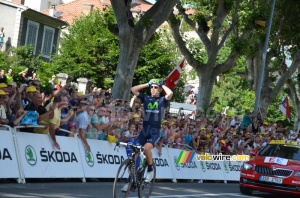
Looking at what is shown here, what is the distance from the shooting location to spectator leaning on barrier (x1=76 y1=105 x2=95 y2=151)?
1498 centimetres

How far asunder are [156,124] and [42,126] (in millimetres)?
2853

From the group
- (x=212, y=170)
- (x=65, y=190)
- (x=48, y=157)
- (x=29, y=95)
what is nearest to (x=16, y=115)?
(x=29, y=95)

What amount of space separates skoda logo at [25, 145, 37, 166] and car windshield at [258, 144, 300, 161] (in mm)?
7058

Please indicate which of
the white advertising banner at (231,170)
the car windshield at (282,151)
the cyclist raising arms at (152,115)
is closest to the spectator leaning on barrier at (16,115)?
the cyclist raising arms at (152,115)

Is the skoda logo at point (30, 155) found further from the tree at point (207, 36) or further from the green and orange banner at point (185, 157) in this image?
the tree at point (207, 36)

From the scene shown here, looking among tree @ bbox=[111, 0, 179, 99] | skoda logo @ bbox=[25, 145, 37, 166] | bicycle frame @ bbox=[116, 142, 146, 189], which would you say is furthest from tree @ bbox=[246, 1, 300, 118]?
bicycle frame @ bbox=[116, 142, 146, 189]

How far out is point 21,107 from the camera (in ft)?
44.2

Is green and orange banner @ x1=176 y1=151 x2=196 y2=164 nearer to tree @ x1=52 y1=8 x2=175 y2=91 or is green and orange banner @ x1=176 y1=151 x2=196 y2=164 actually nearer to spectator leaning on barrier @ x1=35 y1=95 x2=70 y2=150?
spectator leaning on barrier @ x1=35 y1=95 x2=70 y2=150

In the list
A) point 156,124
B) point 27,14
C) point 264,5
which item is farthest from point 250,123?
point 27,14

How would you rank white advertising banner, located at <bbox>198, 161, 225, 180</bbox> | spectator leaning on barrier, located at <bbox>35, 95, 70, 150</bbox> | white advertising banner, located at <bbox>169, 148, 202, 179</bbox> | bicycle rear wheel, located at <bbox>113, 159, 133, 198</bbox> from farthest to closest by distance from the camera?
white advertising banner, located at <bbox>198, 161, 225, 180</bbox> → white advertising banner, located at <bbox>169, 148, 202, 179</bbox> → spectator leaning on barrier, located at <bbox>35, 95, 70, 150</bbox> → bicycle rear wheel, located at <bbox>113, 159, 133, 198</bbox>

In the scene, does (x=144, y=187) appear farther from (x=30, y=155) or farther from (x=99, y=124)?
(x=99, y=124)

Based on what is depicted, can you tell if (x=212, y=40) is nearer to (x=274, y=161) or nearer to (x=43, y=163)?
(x=274, y=161)

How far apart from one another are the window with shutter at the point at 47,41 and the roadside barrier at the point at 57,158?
32.7 meters

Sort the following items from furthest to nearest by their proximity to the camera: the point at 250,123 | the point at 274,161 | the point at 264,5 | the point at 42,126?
the point at 264,5
the point at 250,123
the point at 274,161
the point at 42,126
